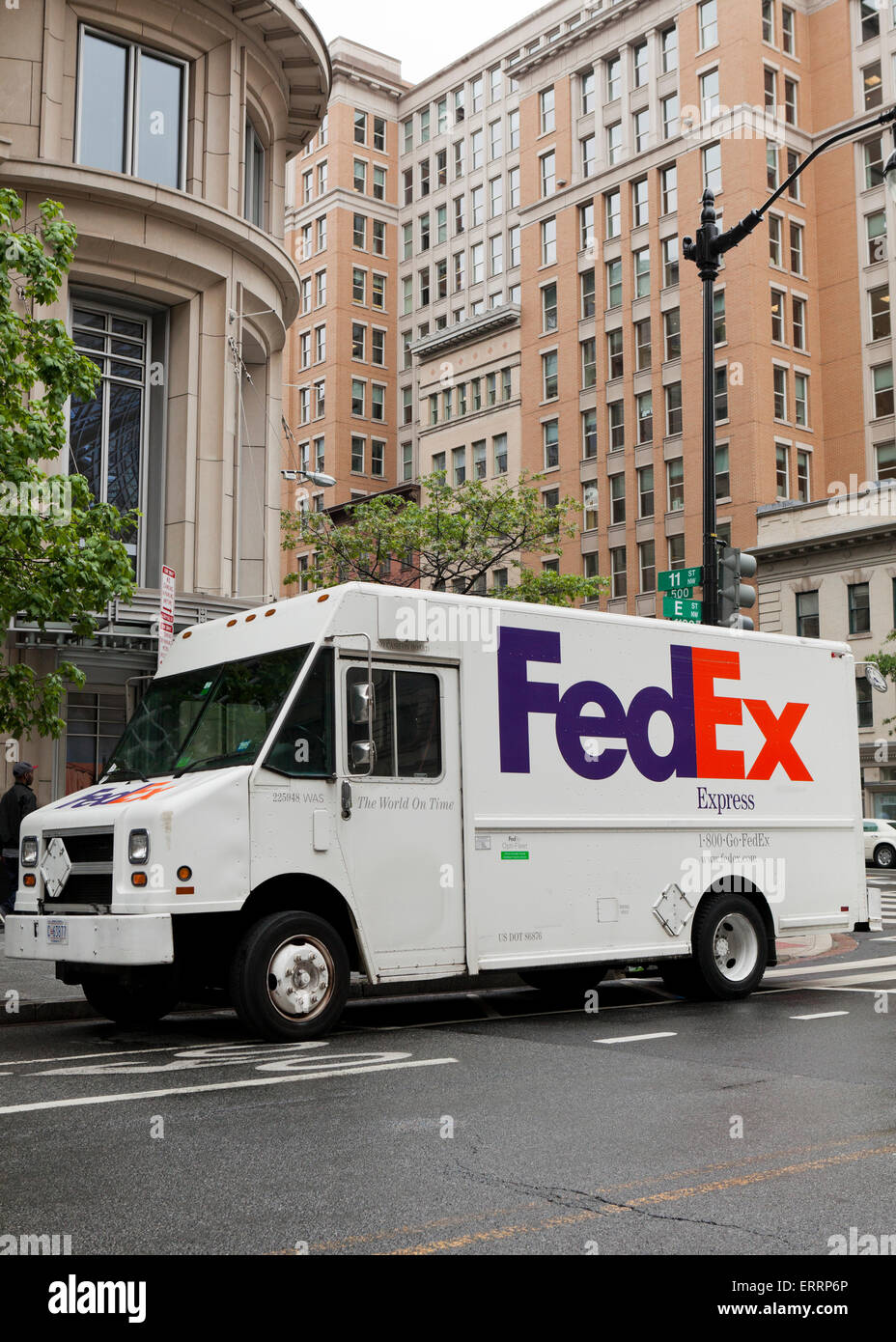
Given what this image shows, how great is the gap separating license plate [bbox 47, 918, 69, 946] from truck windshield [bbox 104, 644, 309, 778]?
1.31 meters

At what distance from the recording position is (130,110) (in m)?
22.5

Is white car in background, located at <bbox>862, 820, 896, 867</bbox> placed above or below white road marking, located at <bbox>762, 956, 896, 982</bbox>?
above

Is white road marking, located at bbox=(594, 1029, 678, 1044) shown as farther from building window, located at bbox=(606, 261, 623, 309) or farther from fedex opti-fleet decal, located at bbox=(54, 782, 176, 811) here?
building window, located at bbox=(606, 261, 623, 309)

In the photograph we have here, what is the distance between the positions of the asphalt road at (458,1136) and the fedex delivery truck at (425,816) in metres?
0.68

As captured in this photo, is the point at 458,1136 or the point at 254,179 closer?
the point at 458,1136

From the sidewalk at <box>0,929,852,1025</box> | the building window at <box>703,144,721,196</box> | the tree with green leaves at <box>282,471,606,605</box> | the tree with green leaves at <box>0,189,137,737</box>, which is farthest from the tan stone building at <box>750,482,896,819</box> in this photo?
the tree with green leaves at <box>0,189,137,737</box>

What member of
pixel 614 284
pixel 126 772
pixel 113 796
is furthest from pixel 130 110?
pixel 614 284

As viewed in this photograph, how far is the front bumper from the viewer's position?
8953 mm

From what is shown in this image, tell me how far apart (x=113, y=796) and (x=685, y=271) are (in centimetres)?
5960

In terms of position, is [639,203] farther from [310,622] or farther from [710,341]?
[310,622]

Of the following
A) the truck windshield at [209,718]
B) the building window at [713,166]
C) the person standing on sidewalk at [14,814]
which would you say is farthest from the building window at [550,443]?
the truck windshield at [209,718]

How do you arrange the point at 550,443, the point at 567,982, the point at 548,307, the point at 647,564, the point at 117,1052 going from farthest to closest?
the point at 548,307, the point at 550,443, the point at 647,564, the point at 567,982, the point at 117,1052

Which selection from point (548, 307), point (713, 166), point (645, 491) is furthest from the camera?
point (548, 307)
